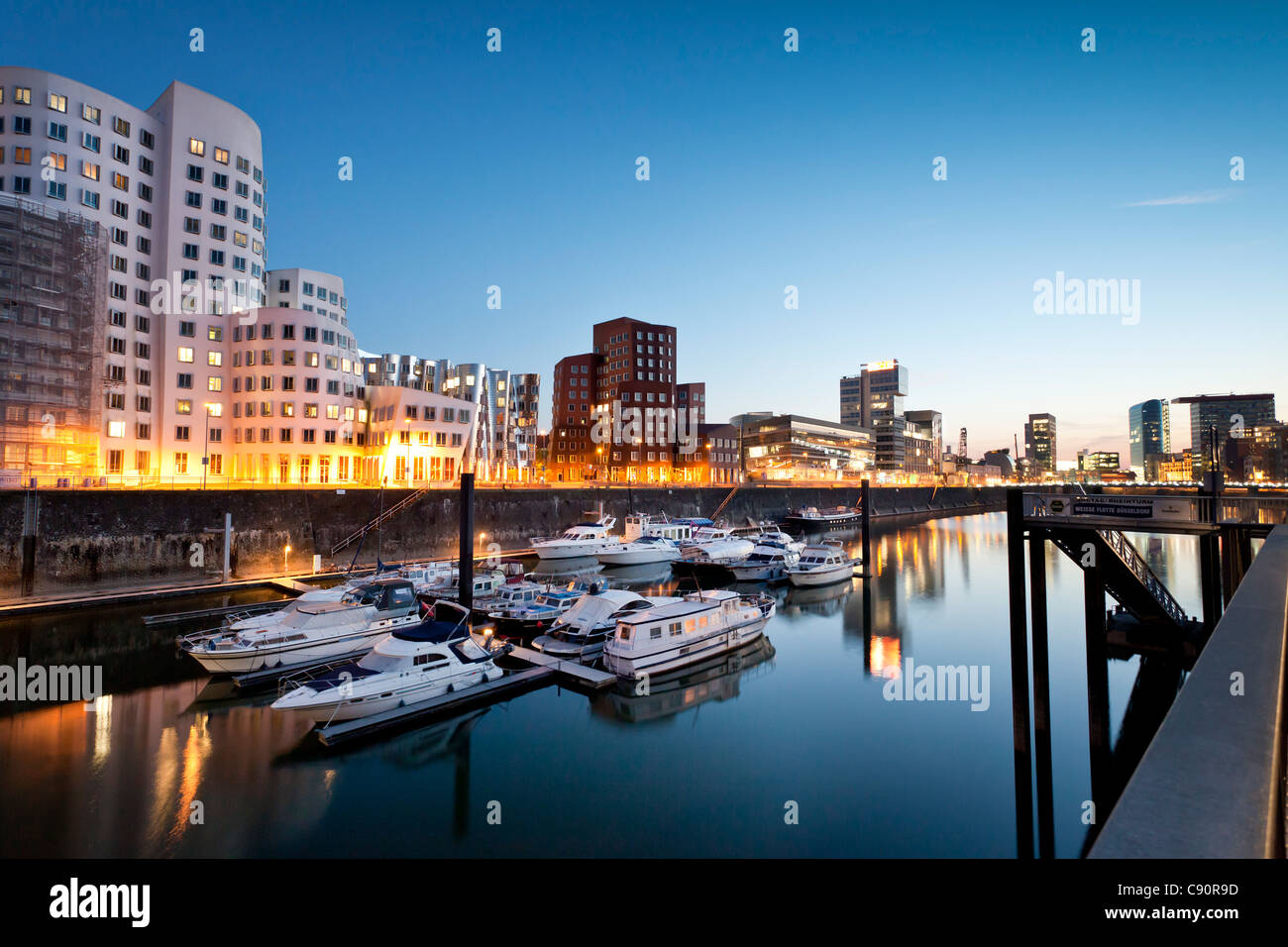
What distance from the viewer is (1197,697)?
4.20 m

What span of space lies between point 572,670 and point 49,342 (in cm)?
5260

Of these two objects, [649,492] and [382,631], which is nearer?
[382,631]

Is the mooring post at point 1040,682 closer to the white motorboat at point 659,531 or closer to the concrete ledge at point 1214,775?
the concrete ledge at point 1214,775

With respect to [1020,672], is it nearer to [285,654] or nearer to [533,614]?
[533,614]

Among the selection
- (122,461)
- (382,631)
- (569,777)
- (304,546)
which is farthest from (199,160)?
(569,777)

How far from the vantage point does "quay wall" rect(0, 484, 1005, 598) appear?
37250mm

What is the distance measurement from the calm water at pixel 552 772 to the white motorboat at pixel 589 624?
10.7ft

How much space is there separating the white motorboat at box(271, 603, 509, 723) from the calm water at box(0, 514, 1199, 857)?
49.7 inches

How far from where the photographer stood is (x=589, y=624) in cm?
2981
